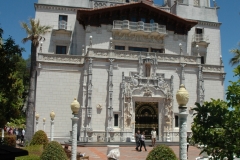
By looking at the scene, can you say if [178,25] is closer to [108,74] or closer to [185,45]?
[185,45]

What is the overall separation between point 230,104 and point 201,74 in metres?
26.2

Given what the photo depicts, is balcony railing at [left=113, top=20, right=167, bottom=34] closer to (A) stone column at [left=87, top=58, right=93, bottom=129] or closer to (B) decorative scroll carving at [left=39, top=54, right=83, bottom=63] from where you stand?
(B) decorative scroll carving at [left=39, top=54, right=83, bottom=63]

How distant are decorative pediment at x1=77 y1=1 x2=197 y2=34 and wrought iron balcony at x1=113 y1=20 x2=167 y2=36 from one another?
92 cm

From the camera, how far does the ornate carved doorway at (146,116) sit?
34250 millimetres

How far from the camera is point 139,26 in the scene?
122ft

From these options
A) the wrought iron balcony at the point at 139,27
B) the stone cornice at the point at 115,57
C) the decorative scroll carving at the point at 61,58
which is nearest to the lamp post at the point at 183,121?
the stone cornice at the point at 115,57

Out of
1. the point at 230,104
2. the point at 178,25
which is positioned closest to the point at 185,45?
the point at 178,25

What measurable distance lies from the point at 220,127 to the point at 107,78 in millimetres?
23728

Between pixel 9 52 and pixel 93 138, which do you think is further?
pixel 93 138

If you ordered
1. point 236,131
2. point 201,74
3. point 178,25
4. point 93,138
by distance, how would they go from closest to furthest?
point 236,131, point 93,138, point 201,74, point 178,25

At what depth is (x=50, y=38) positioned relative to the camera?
37969mm

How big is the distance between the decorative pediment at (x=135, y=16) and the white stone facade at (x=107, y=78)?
35.8 inches

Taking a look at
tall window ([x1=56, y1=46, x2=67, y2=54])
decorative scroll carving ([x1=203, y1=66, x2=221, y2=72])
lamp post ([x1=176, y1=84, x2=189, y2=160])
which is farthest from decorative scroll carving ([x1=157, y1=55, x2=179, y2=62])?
lamp post ([x1=176, y1=84, x2=189, y2=160])

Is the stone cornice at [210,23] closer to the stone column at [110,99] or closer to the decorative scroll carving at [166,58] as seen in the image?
the decorative scroll carving at [166,58]
